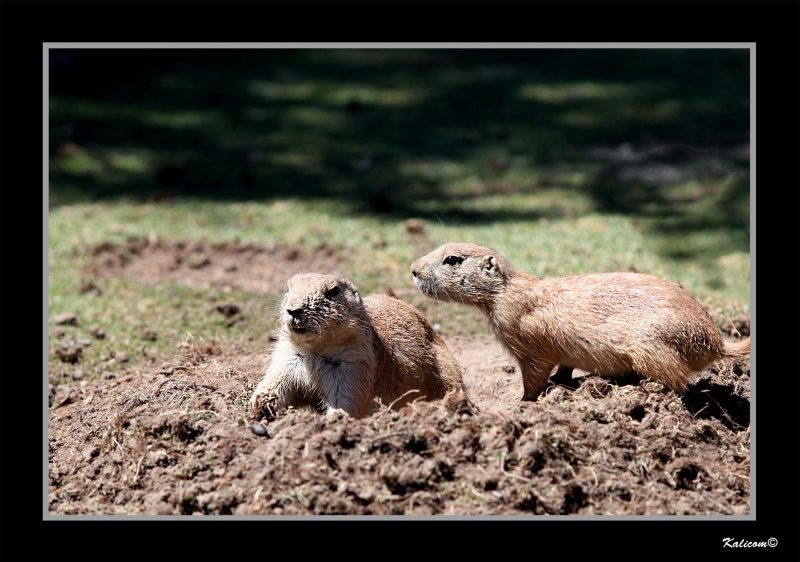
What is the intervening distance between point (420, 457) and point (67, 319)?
4436mm

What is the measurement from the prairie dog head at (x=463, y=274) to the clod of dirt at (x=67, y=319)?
10.8 feet

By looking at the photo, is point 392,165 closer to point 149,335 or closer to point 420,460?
point 149,335

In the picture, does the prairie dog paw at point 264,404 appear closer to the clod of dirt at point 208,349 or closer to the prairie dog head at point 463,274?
the prairie dog head at point 463,274

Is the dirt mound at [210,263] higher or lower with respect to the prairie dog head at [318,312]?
higher

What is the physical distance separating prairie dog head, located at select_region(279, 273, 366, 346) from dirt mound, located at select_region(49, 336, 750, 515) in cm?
48

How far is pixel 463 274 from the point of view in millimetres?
5832

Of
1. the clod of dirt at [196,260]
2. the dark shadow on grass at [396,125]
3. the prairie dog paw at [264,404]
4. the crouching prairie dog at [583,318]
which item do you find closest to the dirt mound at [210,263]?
the clod of dirt at [196,260]

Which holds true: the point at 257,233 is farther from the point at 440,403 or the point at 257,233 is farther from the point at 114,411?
the point at 440,403

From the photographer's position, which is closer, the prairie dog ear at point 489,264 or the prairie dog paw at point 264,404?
the prairie dog paw at point 264,404

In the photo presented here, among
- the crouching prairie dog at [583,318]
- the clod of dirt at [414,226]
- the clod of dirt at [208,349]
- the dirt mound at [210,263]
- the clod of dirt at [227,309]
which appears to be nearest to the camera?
the crouching prairie dog at [583,318]

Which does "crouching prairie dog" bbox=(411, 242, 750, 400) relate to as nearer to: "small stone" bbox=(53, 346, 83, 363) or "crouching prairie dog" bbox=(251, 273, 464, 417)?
"crouching prairie dog" bbox=(251, 273, 464, 417)

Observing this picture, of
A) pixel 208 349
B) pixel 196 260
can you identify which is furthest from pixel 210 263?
pixel 208 349

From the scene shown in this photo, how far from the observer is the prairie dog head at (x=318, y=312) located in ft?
16.0
